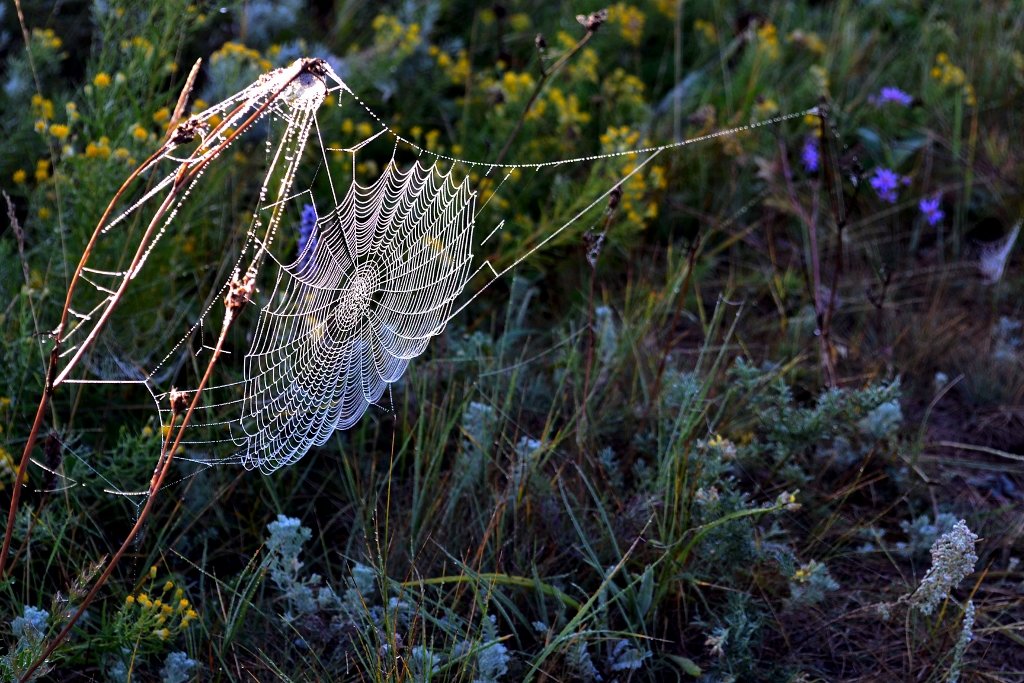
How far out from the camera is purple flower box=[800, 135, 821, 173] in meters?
3.83

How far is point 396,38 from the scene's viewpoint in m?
3.95

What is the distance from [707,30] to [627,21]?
1.95 feet

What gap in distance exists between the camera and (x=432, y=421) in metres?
2.53

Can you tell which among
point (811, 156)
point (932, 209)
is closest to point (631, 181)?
point (811, 156)

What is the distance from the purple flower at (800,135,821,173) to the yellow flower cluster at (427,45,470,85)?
126cm

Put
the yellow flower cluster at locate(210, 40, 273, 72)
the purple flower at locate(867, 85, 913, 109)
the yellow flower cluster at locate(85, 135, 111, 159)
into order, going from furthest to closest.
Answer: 1. the purple flower at locate(867, 85, 913, 109)
2. the yellow flower cluster at locate(210, 40, 273, 72)
3. the yellow flower cluster at locate(85, 135, 111, 159)

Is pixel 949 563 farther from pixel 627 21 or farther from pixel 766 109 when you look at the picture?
pixel 627 21

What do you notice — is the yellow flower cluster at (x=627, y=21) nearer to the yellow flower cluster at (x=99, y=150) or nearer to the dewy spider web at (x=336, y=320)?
the dewy spider web at (x=336, y=320)

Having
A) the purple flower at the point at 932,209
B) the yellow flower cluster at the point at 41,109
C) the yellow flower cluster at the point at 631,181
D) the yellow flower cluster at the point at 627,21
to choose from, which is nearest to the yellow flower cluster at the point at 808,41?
the yellow flower cluster at the point at 627,21

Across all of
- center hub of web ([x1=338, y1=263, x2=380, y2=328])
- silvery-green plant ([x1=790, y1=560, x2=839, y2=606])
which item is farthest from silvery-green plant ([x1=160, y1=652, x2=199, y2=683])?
silvery-green plant ([x1=790, y1=560, x2=839, y2=606])

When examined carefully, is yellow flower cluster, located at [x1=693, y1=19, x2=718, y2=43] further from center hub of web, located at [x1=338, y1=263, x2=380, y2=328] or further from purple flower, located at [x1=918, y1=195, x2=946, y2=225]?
center hub of web, located at [x1=338, y1=263, x2=380, y2=328]

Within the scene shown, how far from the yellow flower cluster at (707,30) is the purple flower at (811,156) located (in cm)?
101

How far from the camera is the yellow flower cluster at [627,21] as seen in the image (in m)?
4.42

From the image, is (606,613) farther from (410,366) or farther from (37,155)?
(37,155)
